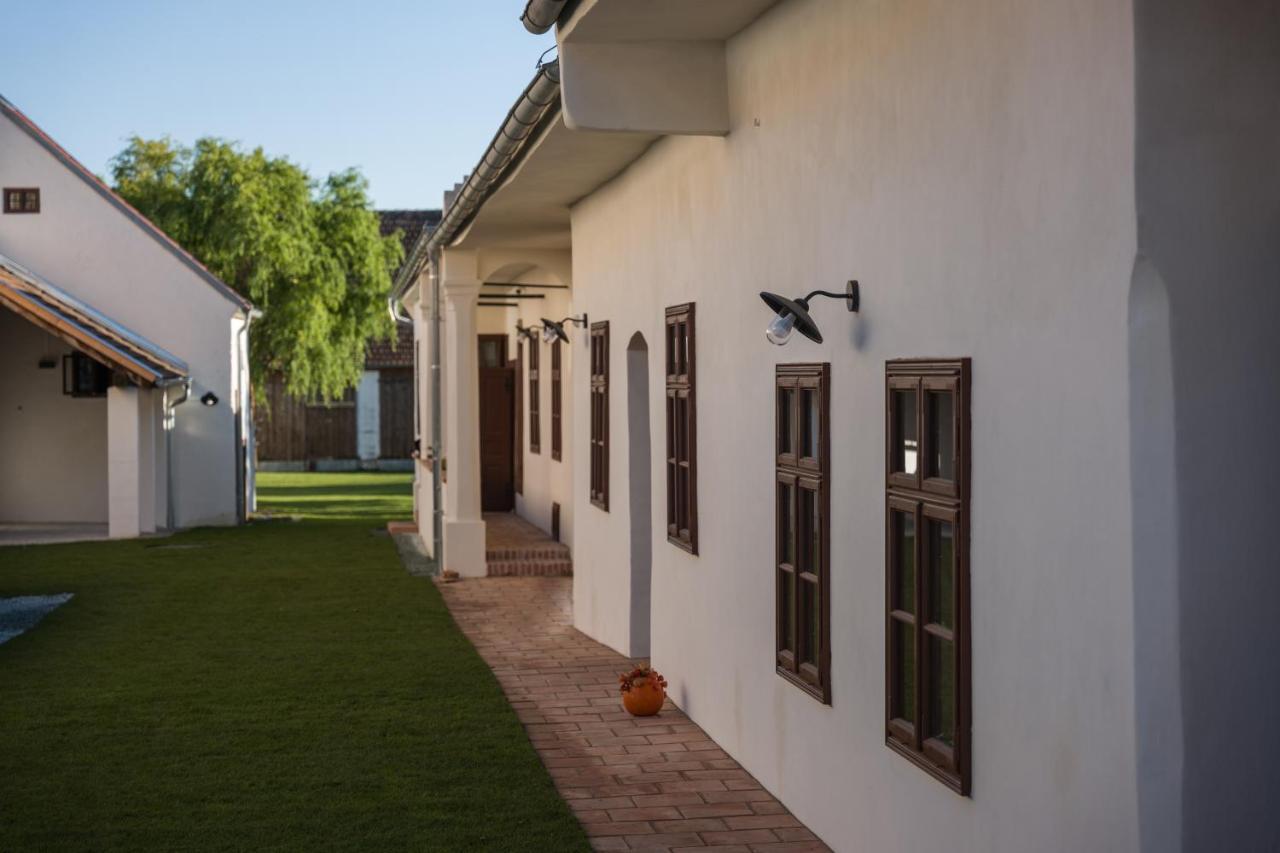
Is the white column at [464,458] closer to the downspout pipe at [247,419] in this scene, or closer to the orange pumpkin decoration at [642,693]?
the orange pumpkin decoration at [642,693]

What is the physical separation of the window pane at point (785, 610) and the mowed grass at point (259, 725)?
51.7 inches

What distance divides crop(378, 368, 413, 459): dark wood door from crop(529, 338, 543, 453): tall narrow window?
1846 centimetres

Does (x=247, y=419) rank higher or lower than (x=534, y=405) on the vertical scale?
lower

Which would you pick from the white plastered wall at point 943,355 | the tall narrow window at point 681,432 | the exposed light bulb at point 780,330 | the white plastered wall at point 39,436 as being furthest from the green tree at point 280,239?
the exposed light bulb at point 780,330

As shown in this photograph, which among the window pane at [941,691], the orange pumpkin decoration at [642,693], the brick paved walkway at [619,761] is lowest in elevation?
the brick paved walkway at [619,761]

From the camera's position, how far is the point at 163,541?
21.6m

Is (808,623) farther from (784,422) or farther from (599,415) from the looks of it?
(599,415)

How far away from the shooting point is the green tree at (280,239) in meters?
29.9

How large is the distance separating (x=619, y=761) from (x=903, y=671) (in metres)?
3.08

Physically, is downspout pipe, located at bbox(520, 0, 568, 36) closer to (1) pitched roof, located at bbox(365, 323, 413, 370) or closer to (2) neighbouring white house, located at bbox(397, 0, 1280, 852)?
(2) neighbouring white house, located at bbox(397, 0, 1280, 852)

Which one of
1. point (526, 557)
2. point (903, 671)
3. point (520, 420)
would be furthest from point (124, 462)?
point (903, 671)

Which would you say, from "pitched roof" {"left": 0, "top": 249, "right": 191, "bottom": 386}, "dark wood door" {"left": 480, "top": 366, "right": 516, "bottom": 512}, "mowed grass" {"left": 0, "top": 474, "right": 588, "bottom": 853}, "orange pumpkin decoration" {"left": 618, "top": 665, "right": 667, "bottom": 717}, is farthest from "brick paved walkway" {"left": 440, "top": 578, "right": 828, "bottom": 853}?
"dark wood door" {"left": 480, "top": 366, "right": 516, "bottom": 512}

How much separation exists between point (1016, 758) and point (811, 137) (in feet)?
10.2

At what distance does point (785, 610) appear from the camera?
765 cm
